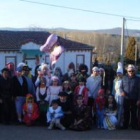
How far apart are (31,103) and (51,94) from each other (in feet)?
1.98

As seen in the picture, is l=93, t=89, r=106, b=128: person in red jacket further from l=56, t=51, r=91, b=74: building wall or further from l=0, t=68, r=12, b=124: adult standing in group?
l=56, t=51, r=91, b=74: building wall

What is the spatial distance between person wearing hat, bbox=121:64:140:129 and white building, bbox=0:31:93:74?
65.6ft

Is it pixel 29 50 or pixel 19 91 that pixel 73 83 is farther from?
pixel 29 50

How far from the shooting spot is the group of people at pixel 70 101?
31.5ft

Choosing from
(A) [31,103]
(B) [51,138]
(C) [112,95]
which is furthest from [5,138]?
(C) [112,95]

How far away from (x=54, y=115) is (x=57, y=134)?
73 cm

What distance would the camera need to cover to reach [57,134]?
29.3ft

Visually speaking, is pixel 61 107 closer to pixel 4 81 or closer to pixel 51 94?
pixel 51 94

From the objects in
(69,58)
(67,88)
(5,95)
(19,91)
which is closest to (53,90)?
(67,88)

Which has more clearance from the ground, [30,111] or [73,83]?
[73,83]

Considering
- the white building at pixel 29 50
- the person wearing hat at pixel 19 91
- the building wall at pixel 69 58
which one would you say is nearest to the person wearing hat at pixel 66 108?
the person wearing hat at pixel 19 91

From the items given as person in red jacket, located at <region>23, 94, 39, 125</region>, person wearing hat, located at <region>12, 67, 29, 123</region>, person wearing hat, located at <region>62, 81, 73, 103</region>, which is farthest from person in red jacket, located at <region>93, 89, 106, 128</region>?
person wearing hat, located at <region>12, 67, 29, 123</region>

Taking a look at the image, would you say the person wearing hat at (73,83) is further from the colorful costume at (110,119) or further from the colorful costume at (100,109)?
the colorful costume at (110,119)

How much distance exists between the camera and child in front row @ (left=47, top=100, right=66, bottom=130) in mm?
9492
